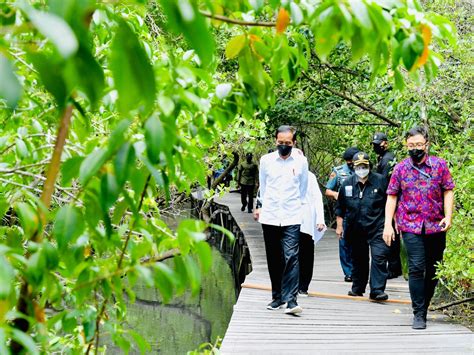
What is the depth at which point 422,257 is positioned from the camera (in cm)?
607

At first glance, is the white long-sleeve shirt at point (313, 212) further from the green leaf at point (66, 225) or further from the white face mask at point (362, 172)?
the green leaf at point (66, 225)

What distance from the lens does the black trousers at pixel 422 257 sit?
6059 mm

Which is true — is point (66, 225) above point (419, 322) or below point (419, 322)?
above

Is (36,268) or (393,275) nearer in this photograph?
(36,268)

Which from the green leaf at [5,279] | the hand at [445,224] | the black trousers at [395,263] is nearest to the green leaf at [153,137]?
the green leaf at [5,279]

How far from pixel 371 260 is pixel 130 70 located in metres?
6.74

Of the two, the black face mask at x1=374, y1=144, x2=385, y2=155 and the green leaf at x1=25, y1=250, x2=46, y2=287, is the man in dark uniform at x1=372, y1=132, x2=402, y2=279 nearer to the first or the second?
the black face mask at x1=374, y1=144, x2=385, y2=155

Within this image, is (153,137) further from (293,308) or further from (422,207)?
(293,308)

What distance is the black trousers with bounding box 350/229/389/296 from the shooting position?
7500 mm

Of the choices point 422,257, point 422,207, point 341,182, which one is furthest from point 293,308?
point 341,182

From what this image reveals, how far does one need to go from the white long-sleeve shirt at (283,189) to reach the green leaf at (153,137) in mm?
5265

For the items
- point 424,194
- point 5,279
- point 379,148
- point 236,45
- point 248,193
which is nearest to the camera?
point 5,279

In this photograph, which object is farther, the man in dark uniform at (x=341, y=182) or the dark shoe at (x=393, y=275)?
the dark shoe at (x=393, y=275)

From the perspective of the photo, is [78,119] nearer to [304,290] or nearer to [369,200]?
[369,200]
